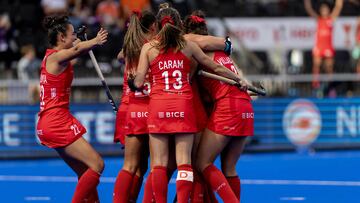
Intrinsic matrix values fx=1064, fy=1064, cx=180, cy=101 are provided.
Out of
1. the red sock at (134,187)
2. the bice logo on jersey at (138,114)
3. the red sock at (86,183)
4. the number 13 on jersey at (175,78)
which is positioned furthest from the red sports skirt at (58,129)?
the number 13 on jersey at (175,78)

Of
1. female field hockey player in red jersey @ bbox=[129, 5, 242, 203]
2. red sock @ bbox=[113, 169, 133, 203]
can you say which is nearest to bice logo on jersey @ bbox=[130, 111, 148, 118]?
female field hockey player in red jersey @ bbox=[129, 5, 242, 203]

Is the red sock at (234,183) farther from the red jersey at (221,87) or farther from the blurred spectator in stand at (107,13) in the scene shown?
the blurred spectator in stand at (107,13)

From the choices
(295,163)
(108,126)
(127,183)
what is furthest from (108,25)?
(127,183)

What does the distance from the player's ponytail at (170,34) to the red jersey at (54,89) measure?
3.91ft

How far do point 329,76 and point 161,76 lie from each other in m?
11.3

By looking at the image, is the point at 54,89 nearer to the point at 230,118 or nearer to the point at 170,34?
the point at 170,34

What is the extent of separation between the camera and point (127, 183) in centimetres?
1116

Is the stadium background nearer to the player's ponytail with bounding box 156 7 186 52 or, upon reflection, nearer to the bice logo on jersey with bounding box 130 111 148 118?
the bice logo on jersey with bounding box 130 111 148 118

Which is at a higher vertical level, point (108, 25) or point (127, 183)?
point (108, 25)

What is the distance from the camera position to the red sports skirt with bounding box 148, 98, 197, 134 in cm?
1057

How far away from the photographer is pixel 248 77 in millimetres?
21156

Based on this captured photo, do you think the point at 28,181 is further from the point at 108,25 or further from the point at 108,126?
the point at 108,25

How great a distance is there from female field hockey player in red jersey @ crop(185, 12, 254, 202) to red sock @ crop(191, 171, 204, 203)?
240 millimetres

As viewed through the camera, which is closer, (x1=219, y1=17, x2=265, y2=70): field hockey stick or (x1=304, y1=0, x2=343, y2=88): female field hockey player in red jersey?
(x1=219, y1=17, x2=265, y2=70): field hockey stick
